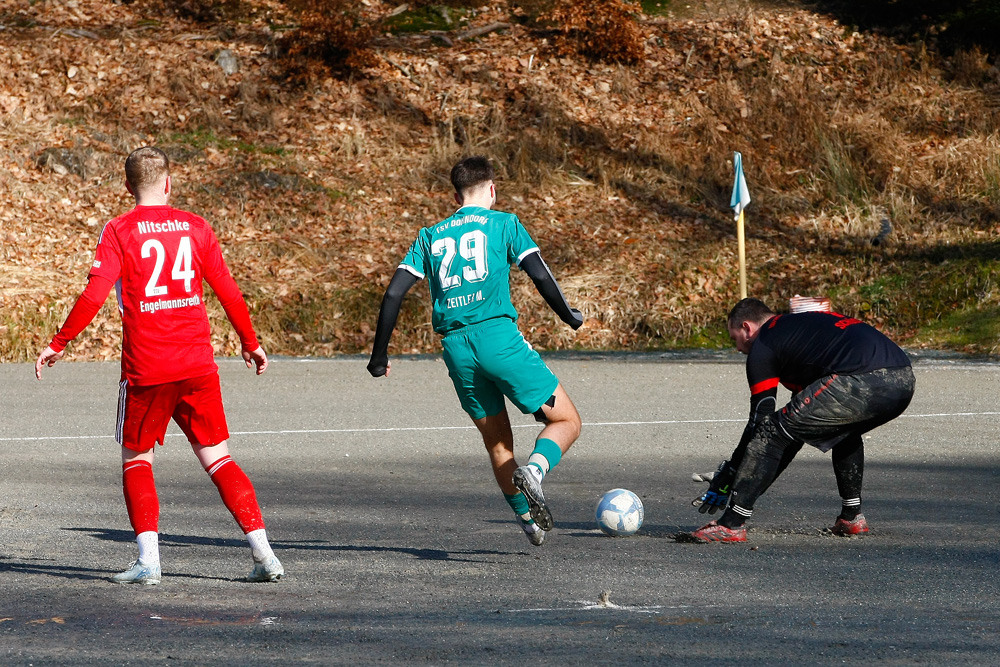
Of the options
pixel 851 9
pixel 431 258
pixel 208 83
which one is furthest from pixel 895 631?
pixel 851 9

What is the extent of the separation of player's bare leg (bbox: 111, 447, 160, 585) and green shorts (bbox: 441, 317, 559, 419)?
4.83ft

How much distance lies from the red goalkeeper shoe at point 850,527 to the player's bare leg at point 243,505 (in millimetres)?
2996

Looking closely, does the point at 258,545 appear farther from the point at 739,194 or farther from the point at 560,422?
the point at 739,194

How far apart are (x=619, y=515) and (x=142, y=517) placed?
244cm

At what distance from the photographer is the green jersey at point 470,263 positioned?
19.3 feet

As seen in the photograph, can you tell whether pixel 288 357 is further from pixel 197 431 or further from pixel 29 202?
pixel 197 431

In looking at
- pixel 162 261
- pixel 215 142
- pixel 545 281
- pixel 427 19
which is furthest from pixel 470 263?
pixel 427 19

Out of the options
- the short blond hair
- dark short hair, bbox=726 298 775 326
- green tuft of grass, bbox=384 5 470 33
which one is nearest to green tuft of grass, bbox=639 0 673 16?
green tuft of grass, bbox=384 5 470 33

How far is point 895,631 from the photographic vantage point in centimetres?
458

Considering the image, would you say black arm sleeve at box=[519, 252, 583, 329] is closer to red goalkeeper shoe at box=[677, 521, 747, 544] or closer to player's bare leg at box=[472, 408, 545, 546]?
player's bare leg at box=[472, 408, 545, 546]

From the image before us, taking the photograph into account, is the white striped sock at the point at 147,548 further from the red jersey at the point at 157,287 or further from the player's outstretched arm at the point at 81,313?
the player's outstretched arm at the point at 81,313

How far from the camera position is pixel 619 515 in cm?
647

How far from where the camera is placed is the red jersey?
207 inches

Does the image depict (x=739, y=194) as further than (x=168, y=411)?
Yes
